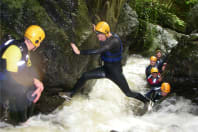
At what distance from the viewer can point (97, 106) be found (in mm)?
5246

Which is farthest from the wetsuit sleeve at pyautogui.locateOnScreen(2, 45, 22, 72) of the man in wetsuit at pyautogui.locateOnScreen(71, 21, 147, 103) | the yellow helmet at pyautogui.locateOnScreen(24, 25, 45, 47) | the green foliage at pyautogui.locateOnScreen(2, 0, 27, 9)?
the man in wetsuit at pyautogui.locateOnScreen(71, 21, 147, 103)

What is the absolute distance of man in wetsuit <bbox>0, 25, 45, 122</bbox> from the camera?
279 centimetres

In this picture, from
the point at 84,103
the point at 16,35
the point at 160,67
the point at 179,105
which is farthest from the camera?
the point at 160,67

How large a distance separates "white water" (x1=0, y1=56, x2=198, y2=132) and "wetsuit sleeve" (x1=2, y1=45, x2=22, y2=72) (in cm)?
153

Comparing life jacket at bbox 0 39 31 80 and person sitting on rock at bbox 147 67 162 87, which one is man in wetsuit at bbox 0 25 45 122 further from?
person sitting on rock at bbox 147 67 162 87

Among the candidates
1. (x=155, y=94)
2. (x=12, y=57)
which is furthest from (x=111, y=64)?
(x=155, y=94)

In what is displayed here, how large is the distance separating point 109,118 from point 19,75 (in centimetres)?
258

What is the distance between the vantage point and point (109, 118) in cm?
475

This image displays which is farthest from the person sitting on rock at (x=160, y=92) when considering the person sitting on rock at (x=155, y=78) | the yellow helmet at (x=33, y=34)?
the yellow helmet at (x=33, y=34)

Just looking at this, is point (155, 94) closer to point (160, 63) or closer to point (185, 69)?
point (185, 69)

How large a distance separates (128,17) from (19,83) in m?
5.95

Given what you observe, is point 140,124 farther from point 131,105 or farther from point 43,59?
point 43,59

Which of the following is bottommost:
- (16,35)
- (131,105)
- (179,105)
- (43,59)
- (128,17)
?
Answer: (131,105)

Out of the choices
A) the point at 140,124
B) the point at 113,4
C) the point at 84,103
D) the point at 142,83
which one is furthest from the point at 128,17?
the point at 140,124
